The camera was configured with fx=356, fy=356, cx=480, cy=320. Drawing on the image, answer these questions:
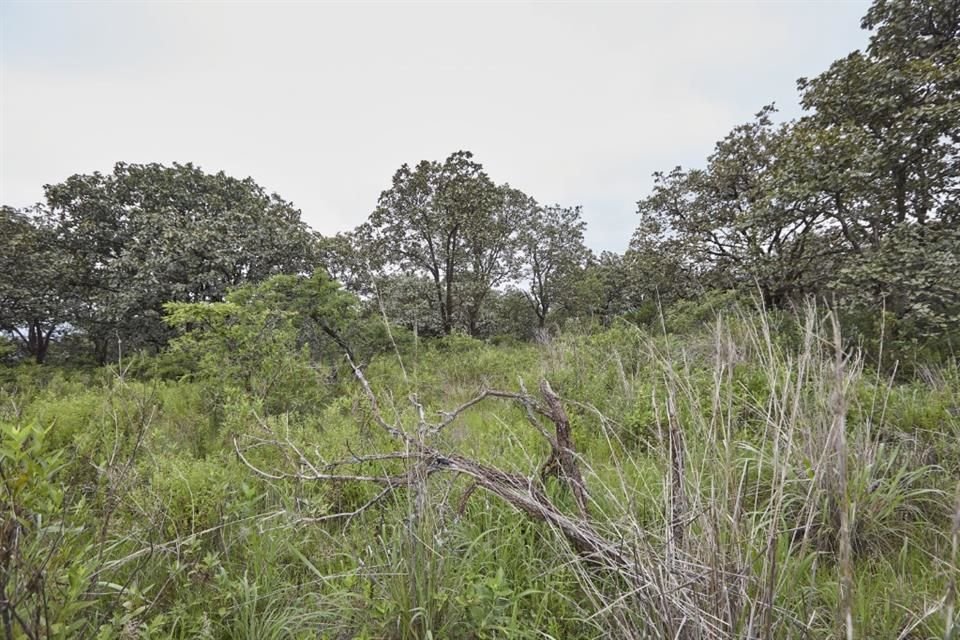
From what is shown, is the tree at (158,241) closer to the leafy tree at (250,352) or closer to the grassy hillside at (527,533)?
the leafy tree at (250,352)

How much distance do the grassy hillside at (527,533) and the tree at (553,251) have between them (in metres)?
14.7

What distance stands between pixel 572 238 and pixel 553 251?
1.22 metres

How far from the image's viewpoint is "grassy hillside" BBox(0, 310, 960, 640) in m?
1.11

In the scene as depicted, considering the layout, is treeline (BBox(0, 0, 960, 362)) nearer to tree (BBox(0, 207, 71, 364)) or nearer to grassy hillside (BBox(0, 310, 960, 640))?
tree (BBox(0, 207, 71, 364))

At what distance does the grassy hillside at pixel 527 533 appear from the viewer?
3.64ft

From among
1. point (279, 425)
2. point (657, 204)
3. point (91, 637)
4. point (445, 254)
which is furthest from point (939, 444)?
point (445, 254)

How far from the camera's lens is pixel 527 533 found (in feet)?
5.92

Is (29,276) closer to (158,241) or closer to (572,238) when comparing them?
(158,241)

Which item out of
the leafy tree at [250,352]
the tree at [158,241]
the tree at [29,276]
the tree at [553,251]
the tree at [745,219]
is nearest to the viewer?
the leafy tree at [250,352]

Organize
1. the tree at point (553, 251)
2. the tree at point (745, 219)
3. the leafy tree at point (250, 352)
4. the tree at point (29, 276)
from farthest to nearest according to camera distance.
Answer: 1. the tree at point (553, 251)
2. the tree at point (29, 276)
3. the tree at point (745, 219)
4. the leafy tree at point (250, 352)

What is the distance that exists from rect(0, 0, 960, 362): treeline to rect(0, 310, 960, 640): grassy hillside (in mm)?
1280

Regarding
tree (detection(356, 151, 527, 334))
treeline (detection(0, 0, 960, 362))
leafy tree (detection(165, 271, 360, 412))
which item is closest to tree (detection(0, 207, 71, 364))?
treeline (detection(0, 0, 960, 362))

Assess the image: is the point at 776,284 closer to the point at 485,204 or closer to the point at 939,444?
the point at 939,444

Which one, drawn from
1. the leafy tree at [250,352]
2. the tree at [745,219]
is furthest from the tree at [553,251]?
the leafy tree at [250,352]
